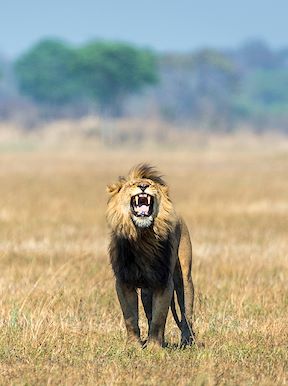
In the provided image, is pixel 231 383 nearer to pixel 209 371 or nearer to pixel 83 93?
pixel 209 371

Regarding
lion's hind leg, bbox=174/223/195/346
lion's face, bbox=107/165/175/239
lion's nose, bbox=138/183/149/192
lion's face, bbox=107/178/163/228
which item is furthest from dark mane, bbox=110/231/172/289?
lion's hind leg, bbox=174/223/195/346

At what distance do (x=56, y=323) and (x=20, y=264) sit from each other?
392 centimetres

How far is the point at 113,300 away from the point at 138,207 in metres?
2.68

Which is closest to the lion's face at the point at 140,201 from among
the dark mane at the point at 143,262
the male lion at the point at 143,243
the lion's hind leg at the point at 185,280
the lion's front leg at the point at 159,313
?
the male lion at the point at 143,243

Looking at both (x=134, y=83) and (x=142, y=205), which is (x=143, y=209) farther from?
(x=134, y=83)

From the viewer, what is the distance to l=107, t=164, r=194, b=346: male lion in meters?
6.02

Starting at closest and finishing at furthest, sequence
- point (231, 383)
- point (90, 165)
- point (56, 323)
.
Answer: point (231, 383), point (56, 323), point (90, 165)

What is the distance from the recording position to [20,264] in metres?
11.0

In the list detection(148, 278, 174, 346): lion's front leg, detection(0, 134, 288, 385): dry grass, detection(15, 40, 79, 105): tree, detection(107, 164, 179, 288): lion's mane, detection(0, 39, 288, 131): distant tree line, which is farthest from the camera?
detection(15, 40, 79, 105): tree

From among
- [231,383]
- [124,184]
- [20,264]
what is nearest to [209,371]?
[231,383]

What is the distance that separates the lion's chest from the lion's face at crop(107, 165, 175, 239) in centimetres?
13

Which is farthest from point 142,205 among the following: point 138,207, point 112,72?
point 112,72

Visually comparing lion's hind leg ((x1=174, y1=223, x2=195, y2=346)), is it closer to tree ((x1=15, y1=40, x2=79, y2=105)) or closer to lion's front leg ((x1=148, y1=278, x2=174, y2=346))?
lion's front leg ((x1=148, y1=278, x2=174, y2=346))

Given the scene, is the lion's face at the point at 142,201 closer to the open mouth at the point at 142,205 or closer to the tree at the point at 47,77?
the open mouth at the point at 142,205
